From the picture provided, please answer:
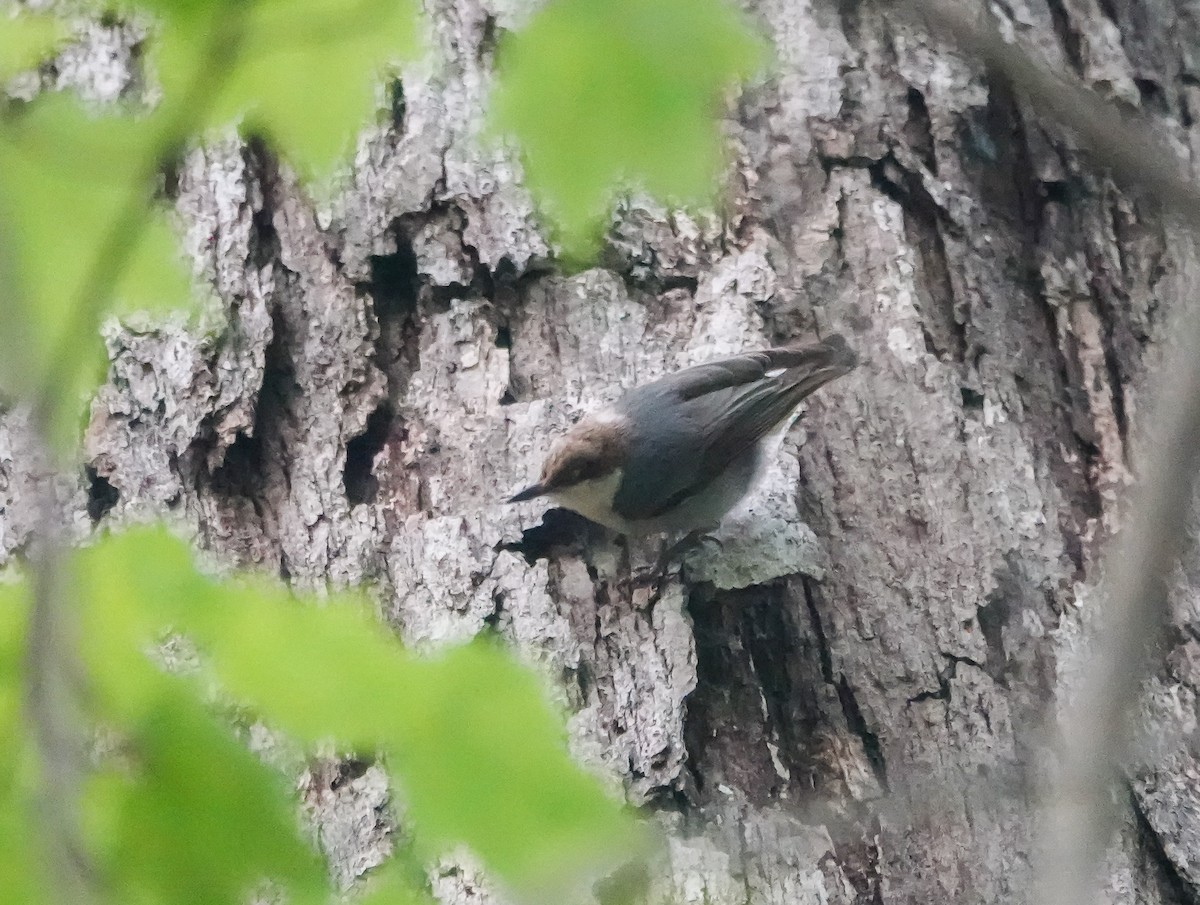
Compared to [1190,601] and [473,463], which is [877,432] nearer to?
[1190,601]

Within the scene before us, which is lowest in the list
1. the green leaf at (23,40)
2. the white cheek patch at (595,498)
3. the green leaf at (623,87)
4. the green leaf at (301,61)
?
the white cheek patch at (595,498)

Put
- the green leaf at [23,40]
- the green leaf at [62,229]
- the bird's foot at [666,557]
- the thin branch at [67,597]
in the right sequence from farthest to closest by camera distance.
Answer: the bird's foot at [666,557], the green leaf at [23,40], the green leaf at [62,229], the thin branch at [67,597]

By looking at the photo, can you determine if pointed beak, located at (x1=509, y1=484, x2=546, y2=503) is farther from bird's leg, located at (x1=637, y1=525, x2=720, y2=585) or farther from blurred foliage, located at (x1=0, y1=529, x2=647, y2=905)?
blurred foliage, located at (x1=0, y1=529, x2=647, y2=905)

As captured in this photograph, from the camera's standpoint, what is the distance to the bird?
2.10 m

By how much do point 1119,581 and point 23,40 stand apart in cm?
130

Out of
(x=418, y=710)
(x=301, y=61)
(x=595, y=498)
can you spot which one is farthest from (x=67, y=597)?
(x=595, y=498)

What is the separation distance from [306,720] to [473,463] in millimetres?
1039

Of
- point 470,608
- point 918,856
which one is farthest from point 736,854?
point 470,608

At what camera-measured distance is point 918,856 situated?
5.55ft

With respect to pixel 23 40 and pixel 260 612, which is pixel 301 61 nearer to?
pixel 23 40

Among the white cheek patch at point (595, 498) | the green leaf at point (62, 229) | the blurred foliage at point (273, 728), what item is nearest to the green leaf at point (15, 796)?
the blurred foliage at point (273, 728)

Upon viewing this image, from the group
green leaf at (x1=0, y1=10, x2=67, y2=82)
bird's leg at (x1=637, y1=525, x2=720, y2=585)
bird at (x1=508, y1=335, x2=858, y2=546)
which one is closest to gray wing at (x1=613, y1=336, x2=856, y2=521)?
bird at (x1=508, y1=335, x2=858, y2=546)

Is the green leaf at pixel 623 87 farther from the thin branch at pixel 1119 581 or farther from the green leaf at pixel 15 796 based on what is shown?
the green leaf at pixel 15 796

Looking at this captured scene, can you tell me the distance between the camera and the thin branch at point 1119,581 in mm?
752
